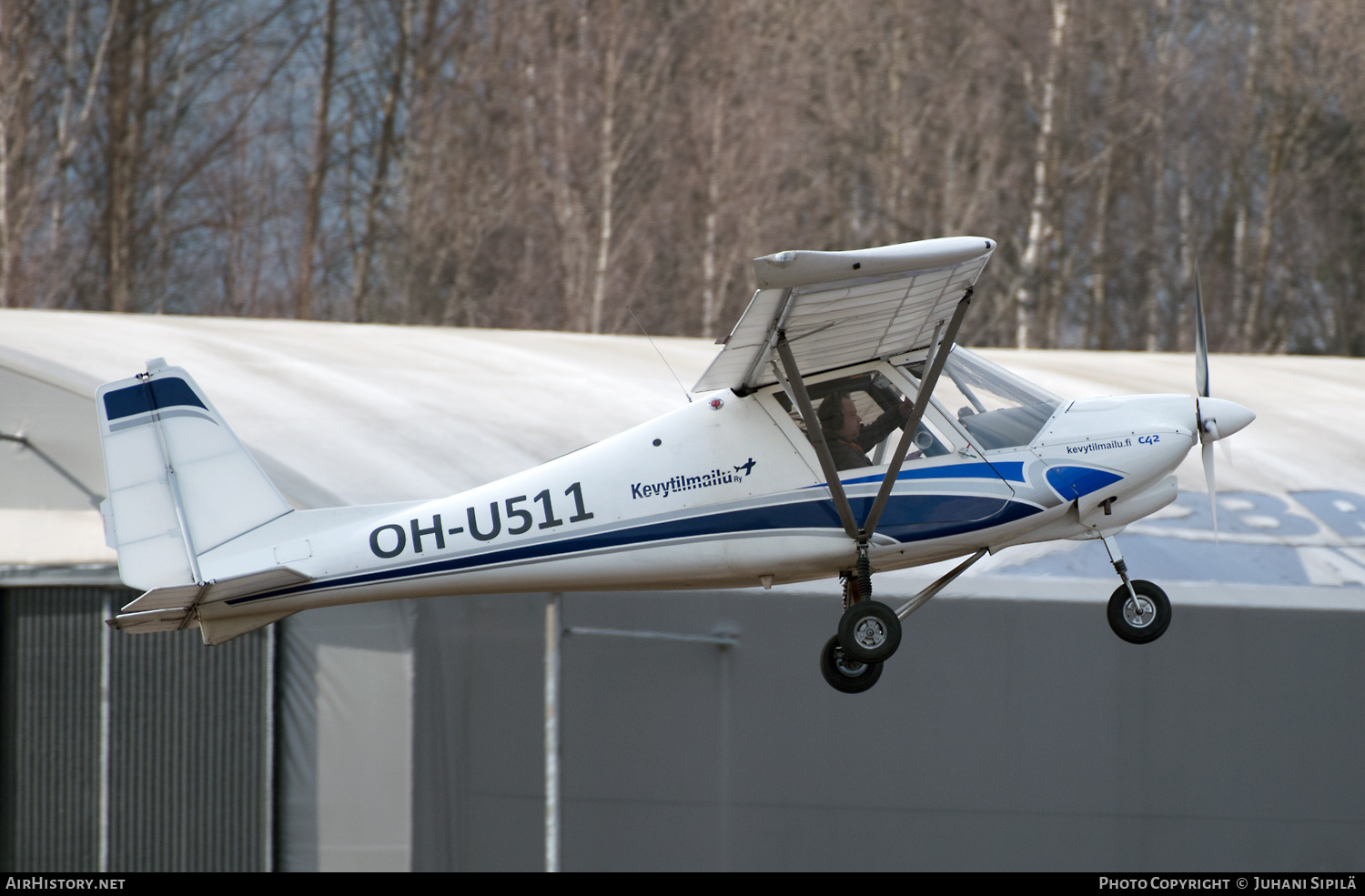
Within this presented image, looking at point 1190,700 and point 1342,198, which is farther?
point 1342,198

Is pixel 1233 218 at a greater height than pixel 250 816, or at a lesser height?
greater

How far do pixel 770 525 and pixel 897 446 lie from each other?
89 centimetres

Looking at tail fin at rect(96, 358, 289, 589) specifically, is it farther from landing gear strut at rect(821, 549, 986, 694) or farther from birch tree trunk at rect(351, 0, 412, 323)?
birch tree trunk at rect(351, 0, 412, 323)

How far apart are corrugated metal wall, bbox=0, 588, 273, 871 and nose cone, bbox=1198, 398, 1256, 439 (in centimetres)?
829

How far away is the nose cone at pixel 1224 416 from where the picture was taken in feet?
30.0

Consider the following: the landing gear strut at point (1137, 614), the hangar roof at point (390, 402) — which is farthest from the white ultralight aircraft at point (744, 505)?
the hangar roof at point (390, 402)

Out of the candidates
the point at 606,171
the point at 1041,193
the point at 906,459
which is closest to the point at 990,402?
the point at 906,459

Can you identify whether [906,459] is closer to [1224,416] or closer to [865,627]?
[865,627]

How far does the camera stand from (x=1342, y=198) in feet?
120

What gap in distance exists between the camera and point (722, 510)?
8805 mm

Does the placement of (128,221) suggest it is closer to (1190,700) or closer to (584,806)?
(584,806)
